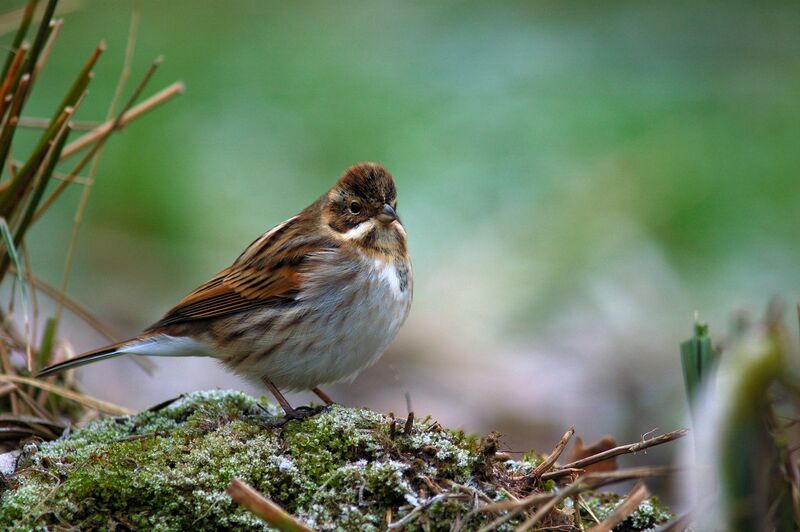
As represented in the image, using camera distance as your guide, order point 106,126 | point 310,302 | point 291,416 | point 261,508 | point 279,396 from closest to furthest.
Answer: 1. point 261,508
2. point 291,416
3. point 279,396
4. point 310,302
5. point 106,126

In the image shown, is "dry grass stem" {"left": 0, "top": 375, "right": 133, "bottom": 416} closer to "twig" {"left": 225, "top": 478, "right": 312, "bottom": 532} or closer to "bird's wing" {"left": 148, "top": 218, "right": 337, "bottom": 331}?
"bird's wing" {"left": 148, "top": 218, "right": 337, "bottom": 331}

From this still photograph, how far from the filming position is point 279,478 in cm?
419

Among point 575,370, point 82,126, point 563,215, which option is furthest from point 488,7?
point 82,126

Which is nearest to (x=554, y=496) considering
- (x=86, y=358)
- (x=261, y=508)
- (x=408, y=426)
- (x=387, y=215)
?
(x=408, y=426)

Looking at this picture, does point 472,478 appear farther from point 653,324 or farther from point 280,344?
point 653,324

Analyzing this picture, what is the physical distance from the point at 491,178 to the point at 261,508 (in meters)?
9.76

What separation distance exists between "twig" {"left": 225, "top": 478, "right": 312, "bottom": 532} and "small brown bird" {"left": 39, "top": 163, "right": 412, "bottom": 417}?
176 centimetres

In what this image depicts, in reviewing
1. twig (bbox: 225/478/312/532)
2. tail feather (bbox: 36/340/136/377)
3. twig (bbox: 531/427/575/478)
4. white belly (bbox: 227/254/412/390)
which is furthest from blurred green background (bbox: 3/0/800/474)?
twig (bbox: 225/478/312/532)

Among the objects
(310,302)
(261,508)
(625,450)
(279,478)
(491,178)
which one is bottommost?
(261,508)

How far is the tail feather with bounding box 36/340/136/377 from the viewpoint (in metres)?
5.24

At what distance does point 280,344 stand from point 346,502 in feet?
5.74

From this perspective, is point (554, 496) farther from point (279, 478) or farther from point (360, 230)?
point (360, 230)

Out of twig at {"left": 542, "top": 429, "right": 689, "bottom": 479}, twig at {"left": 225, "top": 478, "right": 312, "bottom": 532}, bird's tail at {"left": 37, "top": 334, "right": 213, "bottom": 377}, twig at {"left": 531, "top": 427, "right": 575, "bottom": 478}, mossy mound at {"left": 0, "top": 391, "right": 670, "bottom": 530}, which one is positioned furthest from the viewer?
bird's tail at {"left": 37, "top": 334, "right": 213, "bottom": 377}

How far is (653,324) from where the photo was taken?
32.6 feet
